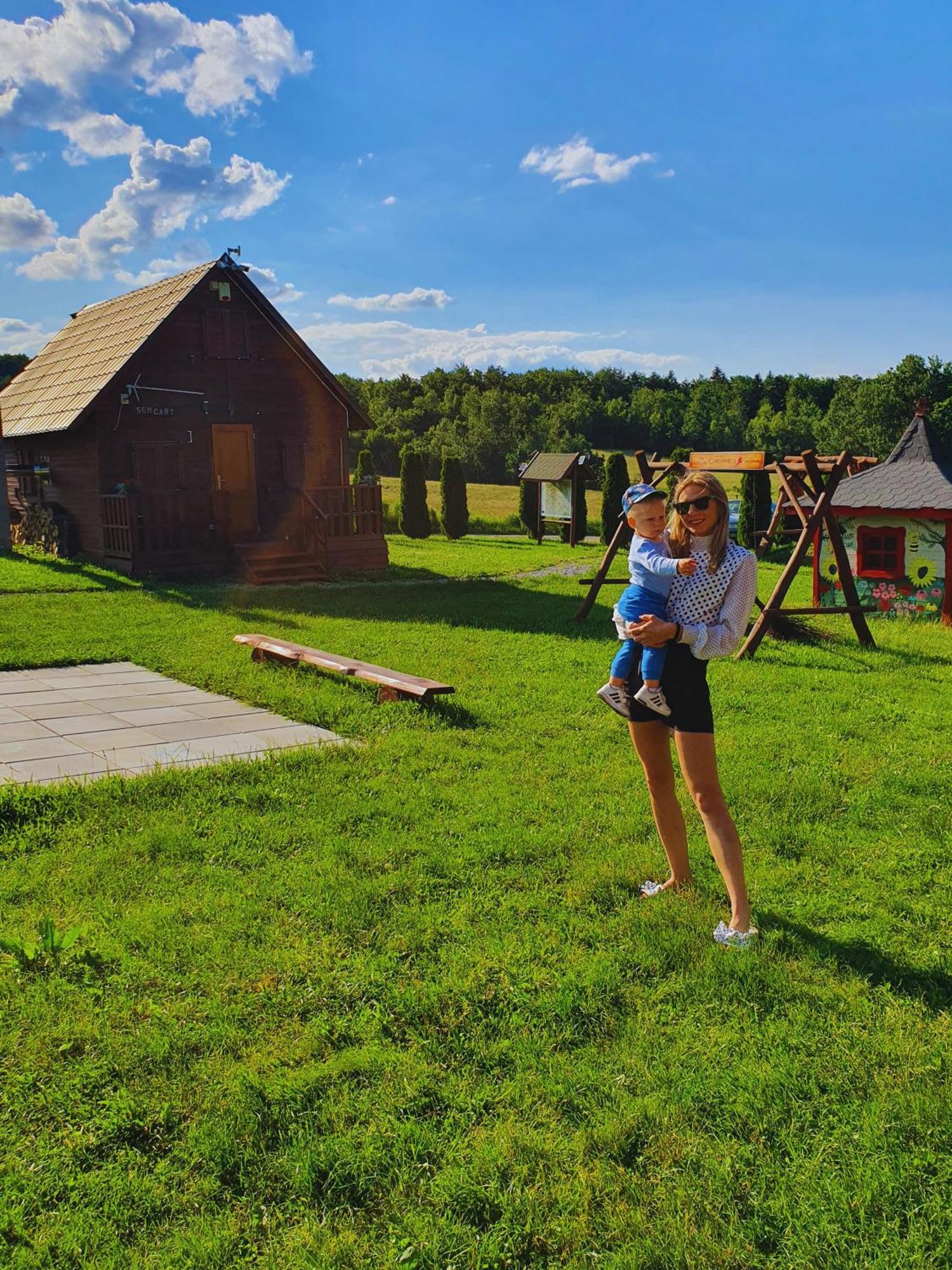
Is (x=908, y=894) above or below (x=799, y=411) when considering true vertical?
below

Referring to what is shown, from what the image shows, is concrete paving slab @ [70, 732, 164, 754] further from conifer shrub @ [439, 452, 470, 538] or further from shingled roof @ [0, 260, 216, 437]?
conifer shrub @ [439, 452, 470, 538]

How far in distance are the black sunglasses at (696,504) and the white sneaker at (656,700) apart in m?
0.71

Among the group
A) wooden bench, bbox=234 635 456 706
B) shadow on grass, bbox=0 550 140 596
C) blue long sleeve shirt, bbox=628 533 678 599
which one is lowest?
wooden bench, bbox=234 635 456 706

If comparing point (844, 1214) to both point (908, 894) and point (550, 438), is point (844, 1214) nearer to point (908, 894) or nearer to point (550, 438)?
point (908, 894)

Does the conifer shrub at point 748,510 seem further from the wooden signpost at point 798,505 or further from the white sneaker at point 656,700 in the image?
the white sneaker at point 656,700

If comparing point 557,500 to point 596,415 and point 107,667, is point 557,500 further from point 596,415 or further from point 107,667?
point 596,415

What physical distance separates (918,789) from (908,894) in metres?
1.61

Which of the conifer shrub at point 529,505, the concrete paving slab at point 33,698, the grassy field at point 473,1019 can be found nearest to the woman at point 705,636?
the grassy field at point 473,1019

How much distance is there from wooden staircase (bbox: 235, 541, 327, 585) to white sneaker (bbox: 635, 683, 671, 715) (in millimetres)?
13765

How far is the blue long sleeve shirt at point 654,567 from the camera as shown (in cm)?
388

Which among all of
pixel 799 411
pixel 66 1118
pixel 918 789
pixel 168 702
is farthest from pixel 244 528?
pixel 799 411

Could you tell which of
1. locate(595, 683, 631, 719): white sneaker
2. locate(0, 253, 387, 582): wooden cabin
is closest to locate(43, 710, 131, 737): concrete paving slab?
locate(595, 683, 631, 719): white sneaker

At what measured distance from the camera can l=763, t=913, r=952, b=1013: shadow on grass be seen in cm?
354

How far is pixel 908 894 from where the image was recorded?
436cm
